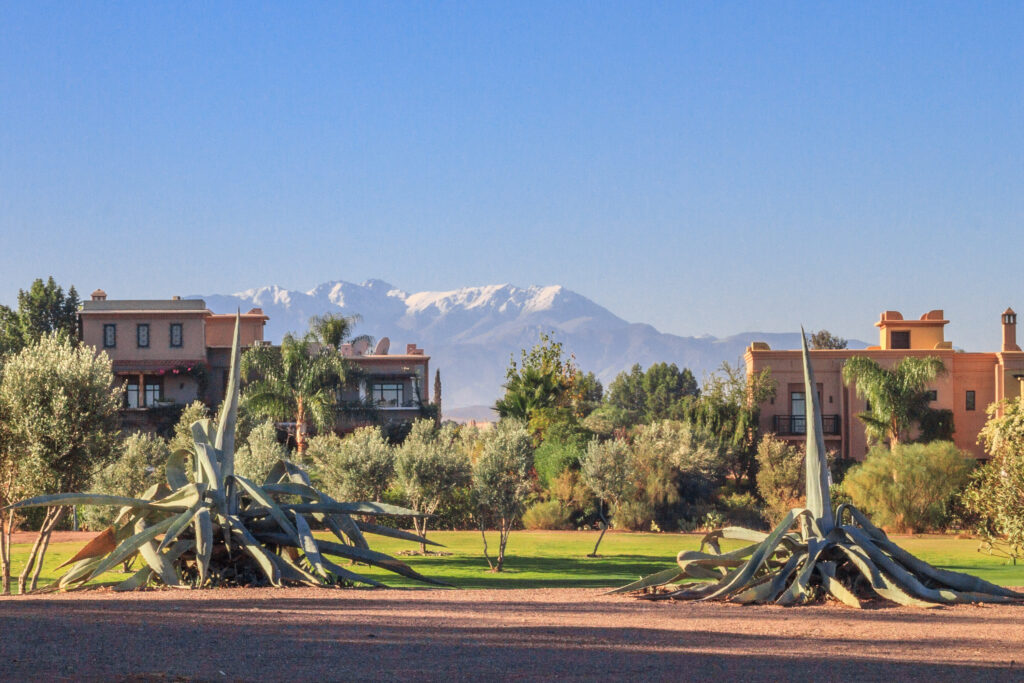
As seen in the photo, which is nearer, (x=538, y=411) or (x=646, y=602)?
(x=646, y=602)

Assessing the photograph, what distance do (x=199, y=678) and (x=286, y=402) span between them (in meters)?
47.8

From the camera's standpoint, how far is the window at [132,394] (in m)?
63.6

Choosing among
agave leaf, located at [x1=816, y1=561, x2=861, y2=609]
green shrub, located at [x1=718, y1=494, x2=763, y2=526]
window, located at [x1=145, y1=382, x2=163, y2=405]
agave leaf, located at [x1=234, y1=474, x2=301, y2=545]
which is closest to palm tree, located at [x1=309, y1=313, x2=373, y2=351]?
window, located at [x1=145, y1=382, x2=163, y2=405]

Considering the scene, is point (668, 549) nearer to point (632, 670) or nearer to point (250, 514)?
point (250, 514)

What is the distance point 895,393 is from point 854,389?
3995mm

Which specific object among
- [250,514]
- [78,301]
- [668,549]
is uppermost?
[78,301]

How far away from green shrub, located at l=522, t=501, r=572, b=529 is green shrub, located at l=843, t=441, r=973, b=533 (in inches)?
407

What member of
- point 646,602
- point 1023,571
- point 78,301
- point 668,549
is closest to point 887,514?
point 668,549

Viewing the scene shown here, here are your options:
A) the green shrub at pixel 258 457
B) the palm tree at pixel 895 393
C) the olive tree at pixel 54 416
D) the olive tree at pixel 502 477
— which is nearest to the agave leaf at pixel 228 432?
the olive tree at pixel 54 416

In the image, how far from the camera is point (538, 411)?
55438 mm

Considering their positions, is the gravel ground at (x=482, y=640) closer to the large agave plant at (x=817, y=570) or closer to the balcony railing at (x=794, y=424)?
the large agave plant at (x=817, y=570)

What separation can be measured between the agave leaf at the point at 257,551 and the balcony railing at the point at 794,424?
1629 inches

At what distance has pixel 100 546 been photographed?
63.4 feet

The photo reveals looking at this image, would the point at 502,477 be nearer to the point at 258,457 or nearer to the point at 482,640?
the point at 258,457
